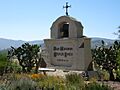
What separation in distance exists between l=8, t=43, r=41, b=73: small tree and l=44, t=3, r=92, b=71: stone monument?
37.7 inches

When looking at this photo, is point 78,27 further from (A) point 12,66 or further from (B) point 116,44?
(A) point 12,66

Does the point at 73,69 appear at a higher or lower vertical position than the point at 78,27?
lower

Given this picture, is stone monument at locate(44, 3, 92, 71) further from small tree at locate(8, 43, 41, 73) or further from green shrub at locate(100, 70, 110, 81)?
green shrub at locate(100, 70, 110, 81)

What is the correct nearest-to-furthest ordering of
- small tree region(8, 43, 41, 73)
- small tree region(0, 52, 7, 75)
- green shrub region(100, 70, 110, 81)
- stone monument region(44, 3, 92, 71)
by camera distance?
small tree region(0, 52, 7, 75), green shrub region(100, 70, 110, 81), stone monument region(44, 3, 92, 71), small tree region(8, 43, 41, 73)

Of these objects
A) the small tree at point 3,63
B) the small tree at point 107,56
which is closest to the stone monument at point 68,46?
the small tree at point 107,56

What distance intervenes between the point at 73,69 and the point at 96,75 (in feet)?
6.15

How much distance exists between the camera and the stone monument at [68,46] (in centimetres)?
2145

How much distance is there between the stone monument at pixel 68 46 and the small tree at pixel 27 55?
0.96 metres

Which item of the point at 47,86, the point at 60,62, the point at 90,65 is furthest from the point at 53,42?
the point at 47,86

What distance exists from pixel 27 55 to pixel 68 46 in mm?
3222

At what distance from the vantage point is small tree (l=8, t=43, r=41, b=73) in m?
23.1

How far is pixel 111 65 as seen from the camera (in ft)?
68.8

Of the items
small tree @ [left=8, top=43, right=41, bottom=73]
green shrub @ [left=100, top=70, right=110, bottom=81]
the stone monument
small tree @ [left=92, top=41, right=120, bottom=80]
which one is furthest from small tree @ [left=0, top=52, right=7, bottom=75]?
small tree @ [left=92, top=41, right=120, bottom=80]

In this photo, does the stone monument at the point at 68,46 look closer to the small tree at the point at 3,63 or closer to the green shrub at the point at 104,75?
the green shrub at the point at 104,75
